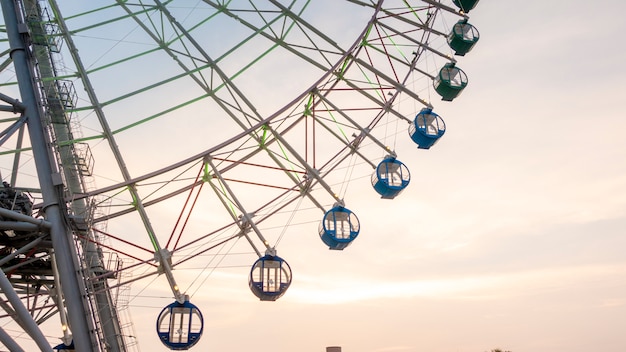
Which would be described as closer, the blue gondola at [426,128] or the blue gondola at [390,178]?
the blue gondola at [390,178]

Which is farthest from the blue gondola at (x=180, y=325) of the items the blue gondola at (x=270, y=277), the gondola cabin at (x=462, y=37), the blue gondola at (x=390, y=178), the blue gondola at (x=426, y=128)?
the gondola cabin at (x=462, y=37)

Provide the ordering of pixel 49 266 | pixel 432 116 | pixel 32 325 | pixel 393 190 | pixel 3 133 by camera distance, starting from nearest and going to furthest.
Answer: pixel 32 325, pixel 3 133, pixel 393 190, pixel 432 116, pixel 49 266

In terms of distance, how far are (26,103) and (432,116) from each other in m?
12.9

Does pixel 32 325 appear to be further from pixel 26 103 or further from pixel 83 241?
pixel 26 103

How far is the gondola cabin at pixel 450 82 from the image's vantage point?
81.5 feet

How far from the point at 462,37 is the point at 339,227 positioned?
9305mm

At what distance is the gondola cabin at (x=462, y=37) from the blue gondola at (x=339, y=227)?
27.5 feet

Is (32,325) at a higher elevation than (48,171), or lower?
lower

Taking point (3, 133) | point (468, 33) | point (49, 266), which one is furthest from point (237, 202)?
point (468, 33)

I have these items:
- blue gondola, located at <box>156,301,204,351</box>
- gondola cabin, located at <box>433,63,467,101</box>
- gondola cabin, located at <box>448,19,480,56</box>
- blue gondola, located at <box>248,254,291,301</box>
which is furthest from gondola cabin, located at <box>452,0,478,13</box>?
blue gondola, located at <box>156,301,204,351</box>

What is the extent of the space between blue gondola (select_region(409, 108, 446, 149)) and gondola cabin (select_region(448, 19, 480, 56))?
128 inches

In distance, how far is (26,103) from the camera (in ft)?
67.7

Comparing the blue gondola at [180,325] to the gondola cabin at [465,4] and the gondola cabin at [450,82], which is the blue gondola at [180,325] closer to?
the gondola cabin at [450,82]

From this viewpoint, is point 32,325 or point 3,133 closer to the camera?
point 32,325
